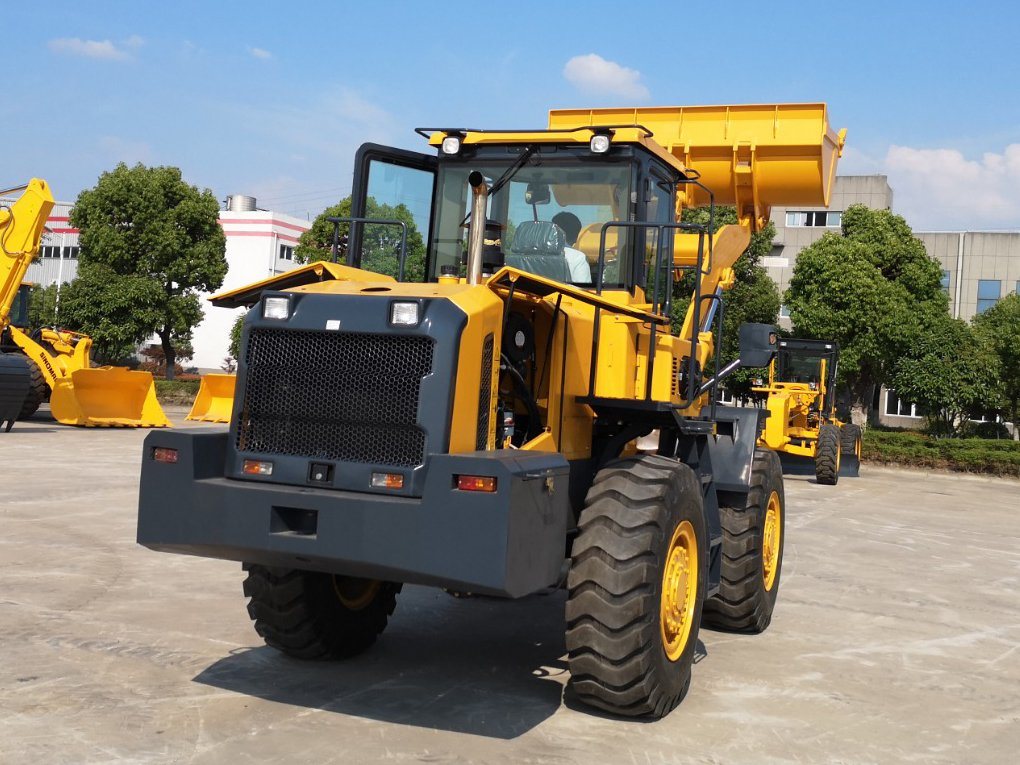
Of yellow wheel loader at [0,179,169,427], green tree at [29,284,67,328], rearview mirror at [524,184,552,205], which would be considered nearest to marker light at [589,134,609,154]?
rearview mirror at [524,184,552,205]

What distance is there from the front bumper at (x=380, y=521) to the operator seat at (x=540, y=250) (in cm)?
148

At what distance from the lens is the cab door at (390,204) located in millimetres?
6695

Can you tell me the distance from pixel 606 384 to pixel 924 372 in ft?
110

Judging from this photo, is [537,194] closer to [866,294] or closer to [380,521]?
[380,521]

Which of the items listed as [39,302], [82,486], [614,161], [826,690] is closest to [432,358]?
[614,161]

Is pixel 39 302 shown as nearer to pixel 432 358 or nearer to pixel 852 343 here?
pixel 852 343

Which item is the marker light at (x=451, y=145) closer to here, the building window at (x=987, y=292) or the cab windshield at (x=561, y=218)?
the cab windshield at (x=561, y=218)

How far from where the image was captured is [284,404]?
16.7ft

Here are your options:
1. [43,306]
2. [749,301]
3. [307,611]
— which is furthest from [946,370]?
[43,306]

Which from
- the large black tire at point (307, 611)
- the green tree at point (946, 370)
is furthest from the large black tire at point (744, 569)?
the green tree at point (946, 370)

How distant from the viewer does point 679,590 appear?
575cm

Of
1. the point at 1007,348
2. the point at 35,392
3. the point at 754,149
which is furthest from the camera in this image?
the point at 1007,348

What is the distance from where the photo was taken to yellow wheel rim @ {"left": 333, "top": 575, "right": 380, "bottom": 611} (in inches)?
246

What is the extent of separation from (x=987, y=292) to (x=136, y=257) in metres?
38.5
